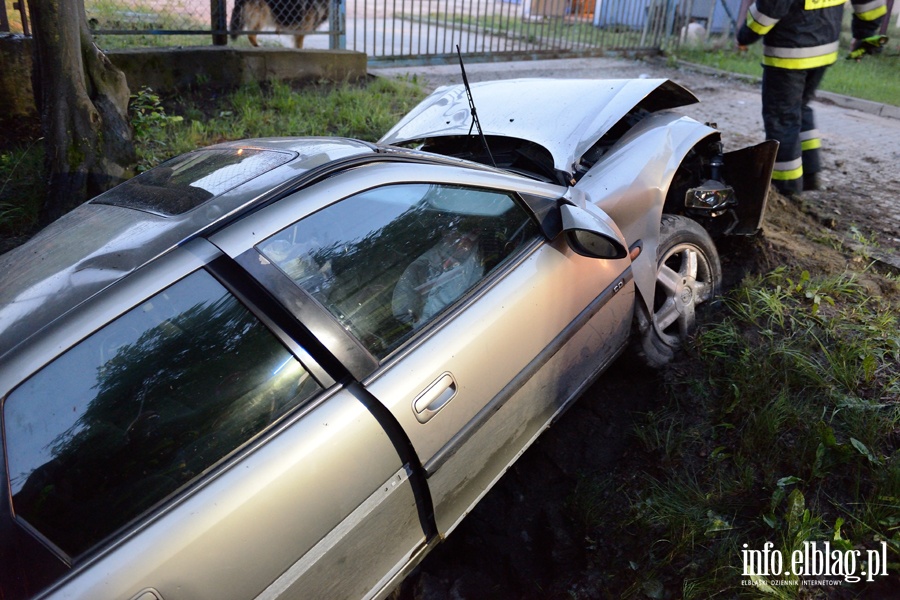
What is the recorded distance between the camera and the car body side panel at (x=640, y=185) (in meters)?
3.08

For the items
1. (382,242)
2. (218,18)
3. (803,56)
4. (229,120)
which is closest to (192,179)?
(382,242)

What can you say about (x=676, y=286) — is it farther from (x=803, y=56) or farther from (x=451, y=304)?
(x=803, y=56)

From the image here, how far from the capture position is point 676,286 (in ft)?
11.3

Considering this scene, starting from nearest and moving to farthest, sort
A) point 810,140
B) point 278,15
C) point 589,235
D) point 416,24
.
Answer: point 589,235, point 810,140, point 278,15, point 416,24

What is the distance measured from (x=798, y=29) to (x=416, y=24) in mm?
5738

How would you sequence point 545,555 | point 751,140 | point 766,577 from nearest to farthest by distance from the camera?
point 766,577 < point 545,555 < point 751,140

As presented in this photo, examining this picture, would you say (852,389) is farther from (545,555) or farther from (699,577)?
(545,555)

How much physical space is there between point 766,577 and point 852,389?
3.51 ft

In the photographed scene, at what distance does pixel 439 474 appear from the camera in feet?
6.89

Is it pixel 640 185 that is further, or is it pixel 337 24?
pixel 337 24

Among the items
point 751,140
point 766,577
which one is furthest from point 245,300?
point 751,140

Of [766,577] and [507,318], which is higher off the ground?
[507,318]

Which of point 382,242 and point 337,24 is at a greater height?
point 337,24

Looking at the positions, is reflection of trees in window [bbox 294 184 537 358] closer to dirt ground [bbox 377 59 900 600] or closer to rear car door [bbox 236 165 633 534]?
rear car door [bbox 236 165 633 534]
